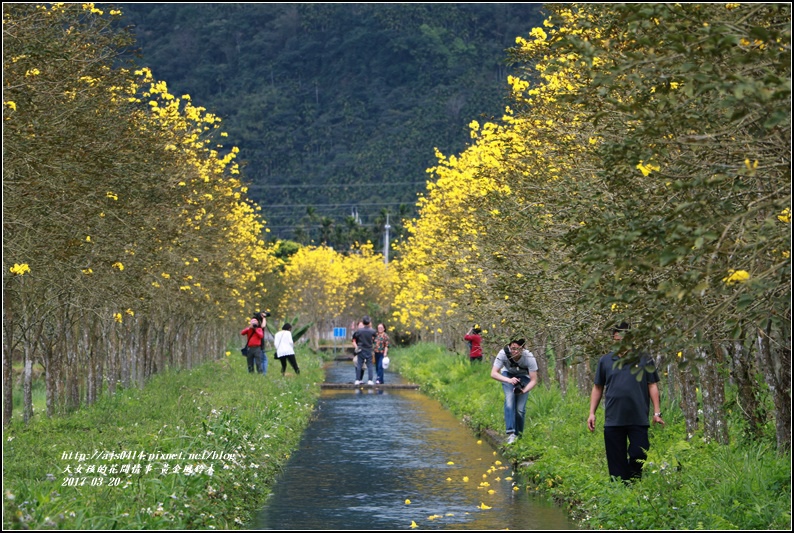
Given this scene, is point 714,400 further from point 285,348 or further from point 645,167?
point 285,348

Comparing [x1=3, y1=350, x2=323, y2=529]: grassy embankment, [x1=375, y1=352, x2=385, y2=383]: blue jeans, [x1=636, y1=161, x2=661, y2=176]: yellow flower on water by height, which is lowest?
[x1=3, y1=350, x2=323, y2=529]: grassy embankment

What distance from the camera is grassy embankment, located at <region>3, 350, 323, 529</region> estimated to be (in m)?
9.71

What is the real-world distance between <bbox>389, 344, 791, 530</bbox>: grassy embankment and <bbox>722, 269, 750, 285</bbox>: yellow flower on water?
2647 millimetres

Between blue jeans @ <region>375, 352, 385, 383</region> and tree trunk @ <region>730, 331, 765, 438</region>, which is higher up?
blue jeans @ <region>375, 352, 385, 383</region>

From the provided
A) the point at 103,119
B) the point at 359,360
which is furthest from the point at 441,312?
the point at 103,119

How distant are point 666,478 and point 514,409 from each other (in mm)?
6598

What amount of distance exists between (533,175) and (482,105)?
16708 centimetres

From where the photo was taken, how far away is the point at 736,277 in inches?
296

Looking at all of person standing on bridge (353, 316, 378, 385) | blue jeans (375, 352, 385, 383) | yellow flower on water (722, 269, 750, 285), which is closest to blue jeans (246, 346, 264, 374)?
person standing on bridge (353, 316, 378, 385)

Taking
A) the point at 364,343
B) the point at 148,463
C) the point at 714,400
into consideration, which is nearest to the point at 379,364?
the point at 364,343

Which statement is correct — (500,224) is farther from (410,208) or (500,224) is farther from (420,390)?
(410,208)

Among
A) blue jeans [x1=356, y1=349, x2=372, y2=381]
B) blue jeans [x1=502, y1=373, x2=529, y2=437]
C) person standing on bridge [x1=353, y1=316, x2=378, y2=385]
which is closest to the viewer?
blue jeans [x1=502, y1=373, x2=529, y2=437]

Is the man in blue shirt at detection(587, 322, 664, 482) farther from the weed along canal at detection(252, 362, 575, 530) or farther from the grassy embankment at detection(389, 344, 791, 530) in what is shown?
the weed along canal at detection(252, 362, 575, 530)

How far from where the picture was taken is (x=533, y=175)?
1625 centimetres
